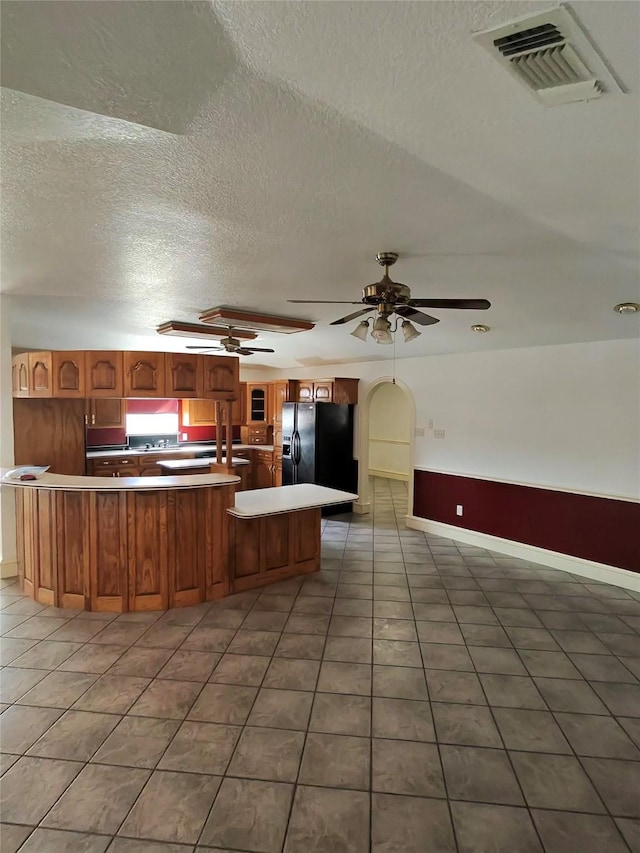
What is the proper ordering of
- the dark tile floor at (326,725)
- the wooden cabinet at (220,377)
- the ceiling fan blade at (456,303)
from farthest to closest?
the wooden cabinet at (220,377) < the ceiling fan blade at (456,303) < the dark tile floor at (326,725)

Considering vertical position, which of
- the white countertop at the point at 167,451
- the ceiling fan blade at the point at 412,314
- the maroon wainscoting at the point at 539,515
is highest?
the ceiling fan blade at the point at 412,314

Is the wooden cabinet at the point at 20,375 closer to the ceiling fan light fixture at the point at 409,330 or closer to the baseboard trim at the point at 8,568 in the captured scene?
the baseboard trim at the point at 8,568

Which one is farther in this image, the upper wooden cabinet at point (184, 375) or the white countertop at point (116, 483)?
the upper wooden cabinet at point (184, 375)

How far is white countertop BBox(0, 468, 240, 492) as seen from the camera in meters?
3.39

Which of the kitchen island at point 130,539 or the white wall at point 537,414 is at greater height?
the white wall at point 537,414

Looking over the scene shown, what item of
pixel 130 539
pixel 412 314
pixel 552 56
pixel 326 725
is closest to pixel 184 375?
pixel 130 539

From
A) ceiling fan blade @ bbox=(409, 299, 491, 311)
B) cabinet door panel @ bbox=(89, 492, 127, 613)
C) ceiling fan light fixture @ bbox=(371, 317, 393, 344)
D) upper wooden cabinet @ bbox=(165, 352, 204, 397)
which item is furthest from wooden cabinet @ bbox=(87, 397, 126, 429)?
ceiling fan blade @ bbox=(409, 299, 491, 311)

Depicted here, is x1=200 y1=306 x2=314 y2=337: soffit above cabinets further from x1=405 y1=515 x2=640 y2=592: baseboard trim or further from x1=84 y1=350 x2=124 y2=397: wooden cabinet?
x1=405 y1=515 x2=640 y2=592: baseboard trim

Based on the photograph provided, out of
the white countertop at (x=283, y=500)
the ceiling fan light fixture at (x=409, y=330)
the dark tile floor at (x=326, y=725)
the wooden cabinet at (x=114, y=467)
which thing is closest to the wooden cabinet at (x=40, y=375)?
the dark tile floor at (x=326, y=725)

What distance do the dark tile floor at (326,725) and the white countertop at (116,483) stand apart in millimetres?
1008

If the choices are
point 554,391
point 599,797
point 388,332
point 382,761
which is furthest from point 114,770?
point 554,391

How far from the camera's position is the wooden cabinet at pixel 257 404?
317 inches

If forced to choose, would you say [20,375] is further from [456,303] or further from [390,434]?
[390,434]

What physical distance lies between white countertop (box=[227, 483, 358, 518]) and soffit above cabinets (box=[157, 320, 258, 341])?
1.66 m
